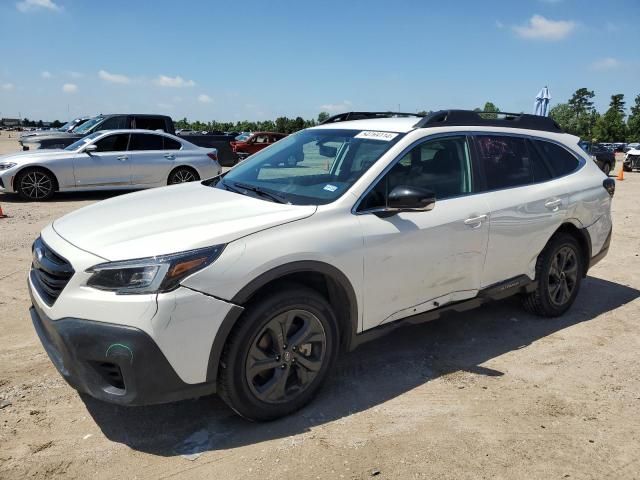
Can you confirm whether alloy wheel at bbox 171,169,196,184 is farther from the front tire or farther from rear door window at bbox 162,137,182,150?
the front tire

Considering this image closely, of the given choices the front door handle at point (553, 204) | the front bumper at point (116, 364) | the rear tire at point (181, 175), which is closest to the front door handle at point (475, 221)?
the front door handle at point (553, 204)

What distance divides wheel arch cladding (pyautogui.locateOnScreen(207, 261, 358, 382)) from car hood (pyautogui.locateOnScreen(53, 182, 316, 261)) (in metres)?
0.28

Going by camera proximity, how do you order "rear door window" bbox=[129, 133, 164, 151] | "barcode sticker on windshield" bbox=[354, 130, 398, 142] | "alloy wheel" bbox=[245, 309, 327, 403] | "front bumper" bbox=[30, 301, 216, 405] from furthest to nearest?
1. "rear door window" bbox=[129, 133, 164, 151]
2. "barcode sticker on windshield" bbox=[354, 130, 398, 142]
3. "alloy wheel" bbox=[245, 309, 327, 403]
4. "front bumper" bbox=[30, 301, 216, 405]

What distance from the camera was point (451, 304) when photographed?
3.93 meters

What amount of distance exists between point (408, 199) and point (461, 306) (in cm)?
115

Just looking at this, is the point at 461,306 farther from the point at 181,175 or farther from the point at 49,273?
the point at 181,175

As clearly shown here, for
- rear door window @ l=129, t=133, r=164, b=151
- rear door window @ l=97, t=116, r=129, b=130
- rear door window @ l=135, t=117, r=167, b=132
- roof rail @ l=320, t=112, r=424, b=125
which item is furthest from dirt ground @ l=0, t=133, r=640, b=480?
rear door window @ l=135, t=117, r=167, b=132

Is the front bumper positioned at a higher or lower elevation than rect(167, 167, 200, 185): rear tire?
lower

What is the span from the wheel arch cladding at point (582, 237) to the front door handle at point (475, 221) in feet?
3.76

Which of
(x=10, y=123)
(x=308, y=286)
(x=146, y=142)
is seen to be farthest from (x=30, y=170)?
(x=10, y=123)

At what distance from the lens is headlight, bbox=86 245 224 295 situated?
103 inches

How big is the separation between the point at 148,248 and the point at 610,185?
14.6 ft

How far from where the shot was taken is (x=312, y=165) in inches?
160

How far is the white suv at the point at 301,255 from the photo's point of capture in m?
2.64
